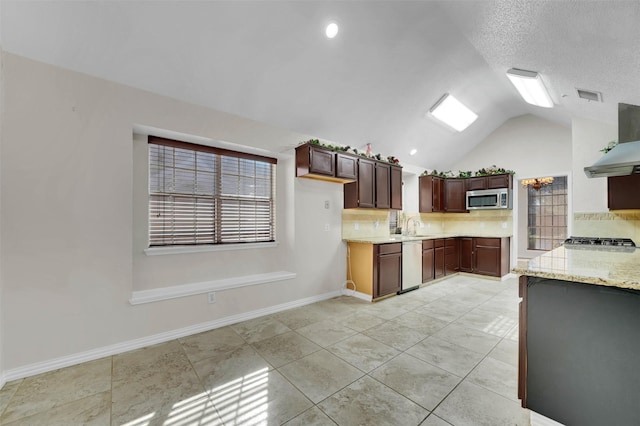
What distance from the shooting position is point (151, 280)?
2.88 m

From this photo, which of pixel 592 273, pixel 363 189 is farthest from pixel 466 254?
pixel 592 273

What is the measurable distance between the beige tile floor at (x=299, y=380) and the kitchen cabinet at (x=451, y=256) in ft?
7.79

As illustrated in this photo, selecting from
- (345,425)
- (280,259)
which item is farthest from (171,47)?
(345,425)

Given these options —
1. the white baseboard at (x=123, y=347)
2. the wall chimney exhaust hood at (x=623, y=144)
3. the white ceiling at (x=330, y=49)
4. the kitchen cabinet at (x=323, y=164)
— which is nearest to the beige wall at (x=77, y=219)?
the white baseboard at (x=123, y=347)

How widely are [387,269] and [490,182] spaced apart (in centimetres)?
327

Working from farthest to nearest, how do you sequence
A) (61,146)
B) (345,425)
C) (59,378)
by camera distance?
(61,146) < (59,378) < (345,425)

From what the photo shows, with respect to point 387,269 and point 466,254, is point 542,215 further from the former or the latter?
point 387,269

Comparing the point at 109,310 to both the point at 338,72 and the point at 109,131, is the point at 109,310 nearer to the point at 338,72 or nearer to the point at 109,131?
the point at 109,131

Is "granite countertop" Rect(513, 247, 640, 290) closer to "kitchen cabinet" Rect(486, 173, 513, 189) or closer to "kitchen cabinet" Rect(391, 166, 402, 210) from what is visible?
"kitchen cabinet" Rect(391, 166, 402, 210)

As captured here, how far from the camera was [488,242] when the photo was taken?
541 centimetres

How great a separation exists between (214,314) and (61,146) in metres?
2.17

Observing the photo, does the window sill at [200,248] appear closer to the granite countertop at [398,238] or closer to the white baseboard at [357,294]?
the granite countertop at [398,238]

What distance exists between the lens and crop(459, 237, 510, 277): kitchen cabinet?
5.29 metres

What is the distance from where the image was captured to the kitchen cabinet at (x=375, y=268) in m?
4.02
